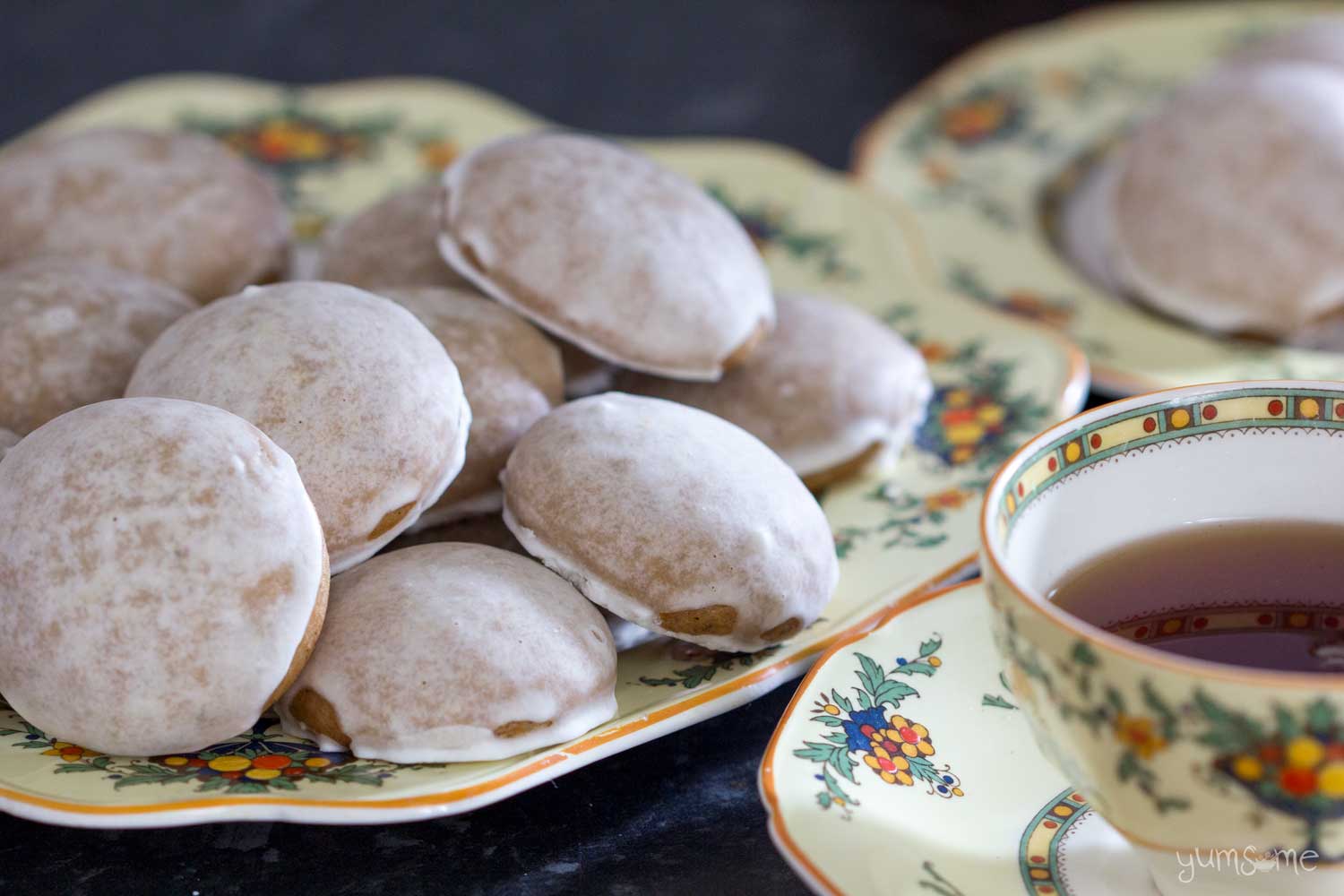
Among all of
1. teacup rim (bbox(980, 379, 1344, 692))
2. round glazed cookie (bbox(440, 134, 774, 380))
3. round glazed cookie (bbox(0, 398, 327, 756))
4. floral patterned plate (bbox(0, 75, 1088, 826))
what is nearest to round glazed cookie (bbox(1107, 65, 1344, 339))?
floral patterned plate (bbox(0, 75, 1088, 826))

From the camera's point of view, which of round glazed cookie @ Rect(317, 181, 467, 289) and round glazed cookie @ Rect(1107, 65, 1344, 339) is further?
round glazed cookie @ Rect(1107, 65, 1344, 339)

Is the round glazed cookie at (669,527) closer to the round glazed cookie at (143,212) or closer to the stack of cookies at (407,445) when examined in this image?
the stack of cookies at (407,445)

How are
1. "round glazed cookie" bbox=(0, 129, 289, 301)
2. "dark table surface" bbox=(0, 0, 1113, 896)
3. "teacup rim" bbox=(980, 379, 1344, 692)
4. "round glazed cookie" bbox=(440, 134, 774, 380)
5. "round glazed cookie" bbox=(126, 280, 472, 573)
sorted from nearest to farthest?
"teacup rim" bbox=(980, 379, 1344, 692)
"round glazed cookie" bbox=(126, 280, 472, 573)
"round glazed cookie" bbox=(440, 134, 774, 380)
"round glazed cookie" bbox=(0, 129, 289, 301)
"dark table surface" bbox=(0, 0, 1113, 896)

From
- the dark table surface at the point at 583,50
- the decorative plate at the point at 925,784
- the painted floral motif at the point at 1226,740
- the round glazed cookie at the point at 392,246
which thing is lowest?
the dark table surface at the point at 583,50

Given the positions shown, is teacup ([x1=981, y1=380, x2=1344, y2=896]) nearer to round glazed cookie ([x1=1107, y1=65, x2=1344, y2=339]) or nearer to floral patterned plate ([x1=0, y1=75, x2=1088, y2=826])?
floral patterned plate ([x1=0, y1=75, x2=1088, y2=826])

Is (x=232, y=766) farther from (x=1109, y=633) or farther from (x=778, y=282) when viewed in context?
(x=778, y=282)

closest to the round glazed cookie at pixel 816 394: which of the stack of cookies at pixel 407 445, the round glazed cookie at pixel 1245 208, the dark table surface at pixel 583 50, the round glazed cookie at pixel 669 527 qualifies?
the stack of cookies at pixel 407 445

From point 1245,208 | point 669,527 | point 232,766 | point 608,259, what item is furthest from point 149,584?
point 1245,208
